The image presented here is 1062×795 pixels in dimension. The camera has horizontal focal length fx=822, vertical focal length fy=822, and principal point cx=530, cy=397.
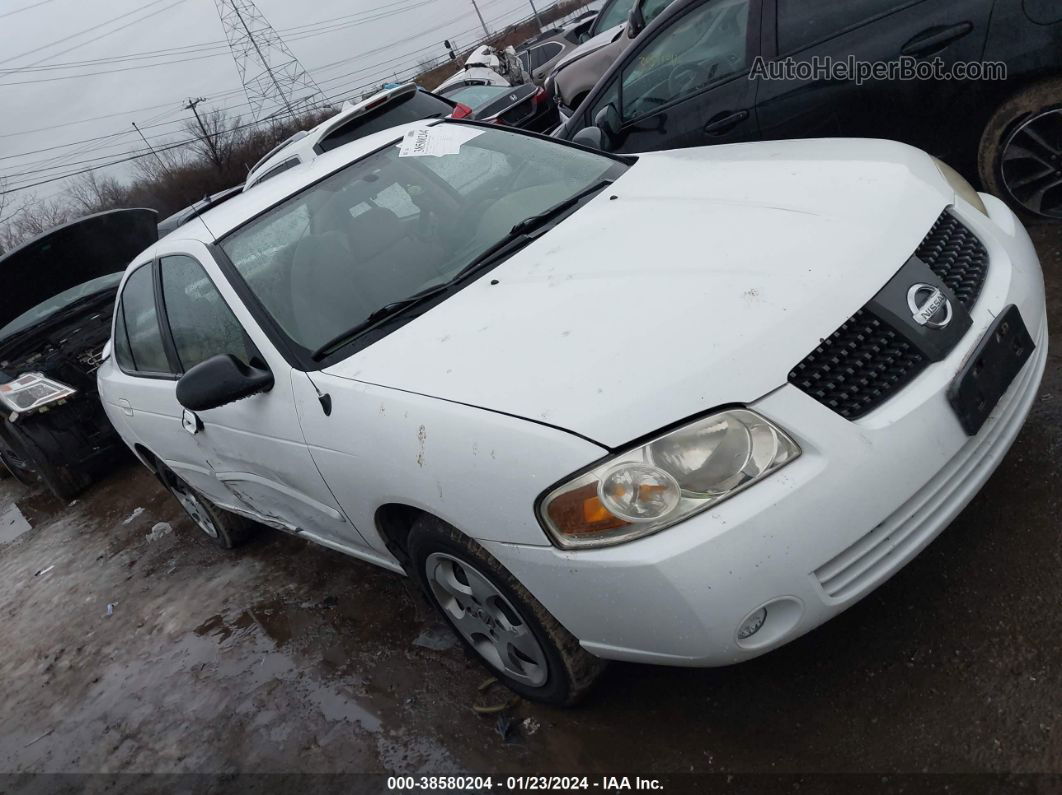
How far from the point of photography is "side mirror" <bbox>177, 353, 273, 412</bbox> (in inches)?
99.0

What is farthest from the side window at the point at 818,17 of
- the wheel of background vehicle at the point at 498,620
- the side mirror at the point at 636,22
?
the side mirror at the point at 636,22

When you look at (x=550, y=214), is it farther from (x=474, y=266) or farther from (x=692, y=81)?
(x=692, y=81)

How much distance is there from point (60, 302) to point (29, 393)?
30.4 inches

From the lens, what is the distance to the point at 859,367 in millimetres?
1937

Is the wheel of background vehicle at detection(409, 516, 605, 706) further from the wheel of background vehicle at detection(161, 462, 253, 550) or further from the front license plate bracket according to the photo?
the wheel of background vehicle at detection(161, 462, 253, 550)

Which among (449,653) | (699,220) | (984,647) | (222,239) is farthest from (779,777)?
(222,239)

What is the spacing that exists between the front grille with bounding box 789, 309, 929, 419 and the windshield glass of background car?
128cm

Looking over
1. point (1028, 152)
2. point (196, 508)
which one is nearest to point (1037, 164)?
point (1028, 152)

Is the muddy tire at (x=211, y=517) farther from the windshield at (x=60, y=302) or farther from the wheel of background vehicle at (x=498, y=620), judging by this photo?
the windshield at (x=60, y=302)

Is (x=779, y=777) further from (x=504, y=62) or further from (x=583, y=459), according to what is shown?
(x=504, y=62)

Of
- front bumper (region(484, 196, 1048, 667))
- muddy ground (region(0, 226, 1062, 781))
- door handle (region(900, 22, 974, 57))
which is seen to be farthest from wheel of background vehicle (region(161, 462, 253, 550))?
door handle (region(900, 22, 974, 57))

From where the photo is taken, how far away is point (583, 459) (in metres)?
1.82

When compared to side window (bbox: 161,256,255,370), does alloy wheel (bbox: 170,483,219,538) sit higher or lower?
lower

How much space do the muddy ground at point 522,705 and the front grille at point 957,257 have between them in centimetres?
77
